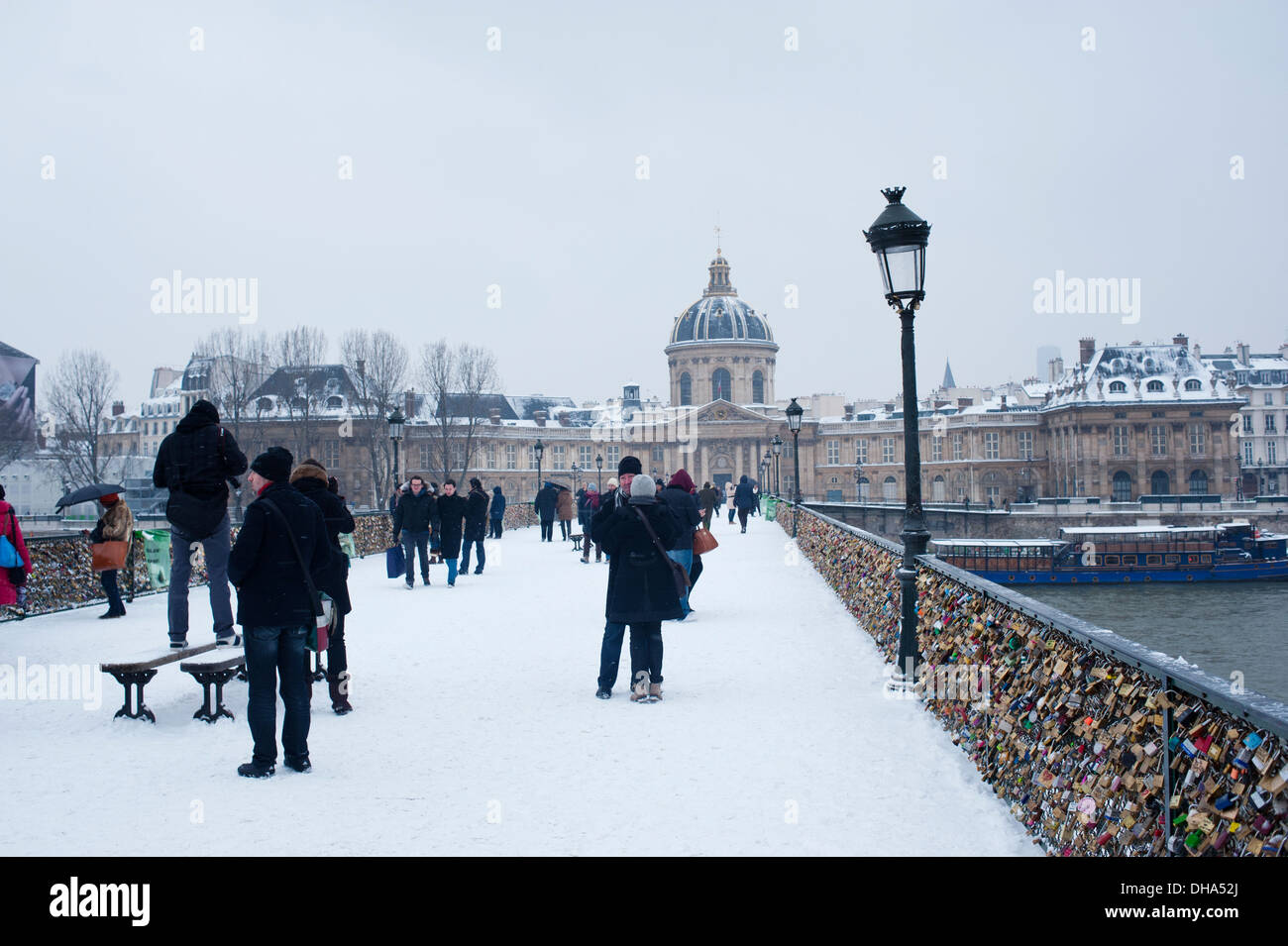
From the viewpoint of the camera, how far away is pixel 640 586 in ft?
26.4

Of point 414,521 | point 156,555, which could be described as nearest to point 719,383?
point 414,521

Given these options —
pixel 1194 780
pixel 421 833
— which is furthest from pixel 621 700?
pixel 1194 780

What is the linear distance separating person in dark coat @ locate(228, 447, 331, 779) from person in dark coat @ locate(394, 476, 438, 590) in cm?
991

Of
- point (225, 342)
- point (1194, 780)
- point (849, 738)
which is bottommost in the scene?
point (849, 738)

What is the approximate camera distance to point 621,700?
8148 mm

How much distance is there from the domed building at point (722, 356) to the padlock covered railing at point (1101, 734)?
94717 millimetres

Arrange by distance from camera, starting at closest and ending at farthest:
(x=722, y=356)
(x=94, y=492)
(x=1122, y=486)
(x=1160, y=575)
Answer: (x=94, y=492) → (x=1160, y=575) → (x=1122, y=486) → (x=722, y=356)

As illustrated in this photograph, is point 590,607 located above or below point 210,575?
below

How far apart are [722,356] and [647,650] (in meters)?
94.2

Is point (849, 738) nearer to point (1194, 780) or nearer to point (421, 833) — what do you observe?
point (421, 833)

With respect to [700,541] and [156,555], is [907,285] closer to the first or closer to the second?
[700,541]

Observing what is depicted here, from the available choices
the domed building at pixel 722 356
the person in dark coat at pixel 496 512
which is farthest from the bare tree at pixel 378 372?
the domed building at pixel 722 356

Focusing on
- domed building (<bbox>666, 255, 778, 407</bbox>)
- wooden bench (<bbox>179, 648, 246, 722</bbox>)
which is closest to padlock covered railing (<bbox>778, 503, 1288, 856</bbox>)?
wooden bench (<bbox>179, 648, 246, 722</bbox>)
